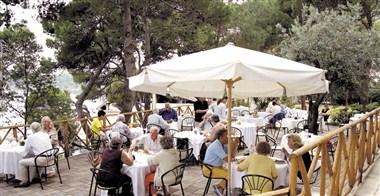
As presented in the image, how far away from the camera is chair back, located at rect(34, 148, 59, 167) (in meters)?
→ 6.46

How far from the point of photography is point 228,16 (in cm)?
1409

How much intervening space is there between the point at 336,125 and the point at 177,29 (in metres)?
7.51

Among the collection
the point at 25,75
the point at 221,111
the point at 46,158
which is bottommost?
the point at 46,158

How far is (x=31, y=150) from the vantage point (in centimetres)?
662

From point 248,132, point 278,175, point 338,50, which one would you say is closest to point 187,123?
point 248,132

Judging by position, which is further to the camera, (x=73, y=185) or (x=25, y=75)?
(x=25, y=75)

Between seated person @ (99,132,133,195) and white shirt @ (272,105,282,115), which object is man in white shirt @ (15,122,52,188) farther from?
white shirt @ (272,105,282,115)

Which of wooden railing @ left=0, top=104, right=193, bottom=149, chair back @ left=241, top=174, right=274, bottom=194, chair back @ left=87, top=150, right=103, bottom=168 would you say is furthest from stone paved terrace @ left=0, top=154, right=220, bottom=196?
chair back @ left=241, top=174, right=274, bottom=194

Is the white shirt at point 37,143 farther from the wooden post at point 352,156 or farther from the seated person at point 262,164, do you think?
the wooden post at point 352,156

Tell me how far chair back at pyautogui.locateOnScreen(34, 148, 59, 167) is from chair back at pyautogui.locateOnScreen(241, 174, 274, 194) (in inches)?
137

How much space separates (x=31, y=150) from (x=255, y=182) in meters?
3.93

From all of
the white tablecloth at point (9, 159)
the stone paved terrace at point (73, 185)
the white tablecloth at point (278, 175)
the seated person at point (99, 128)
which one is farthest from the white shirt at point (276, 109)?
the white tablecloth at point (9, 159)

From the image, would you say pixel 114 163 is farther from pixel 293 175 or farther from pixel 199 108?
pixel 199 108

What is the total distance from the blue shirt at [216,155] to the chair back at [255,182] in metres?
0.80
